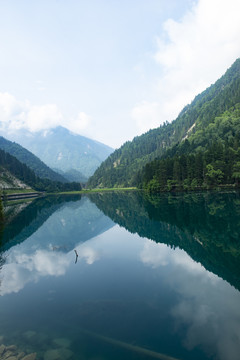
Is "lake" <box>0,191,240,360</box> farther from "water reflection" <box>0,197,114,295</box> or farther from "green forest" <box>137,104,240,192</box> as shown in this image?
"green forest" <box>137,104,240,192</box>

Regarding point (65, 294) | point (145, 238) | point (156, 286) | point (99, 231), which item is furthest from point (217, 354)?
point (99, 231)

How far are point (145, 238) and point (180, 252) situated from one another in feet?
33.4

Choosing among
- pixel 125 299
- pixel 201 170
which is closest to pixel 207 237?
pixel 125 299

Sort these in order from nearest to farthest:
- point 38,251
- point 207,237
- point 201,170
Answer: point 207,237 → point 38,251 → point 201,170

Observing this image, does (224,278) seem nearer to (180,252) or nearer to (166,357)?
(180,252)

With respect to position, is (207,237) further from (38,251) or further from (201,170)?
(201,170)

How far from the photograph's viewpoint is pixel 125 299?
59.2 feet

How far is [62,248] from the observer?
3672cm

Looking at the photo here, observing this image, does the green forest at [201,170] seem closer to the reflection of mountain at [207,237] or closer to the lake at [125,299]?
the reflection of mountain at [207,237]

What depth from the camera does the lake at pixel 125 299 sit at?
40.7 feet

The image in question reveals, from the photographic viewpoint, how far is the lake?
488 inches

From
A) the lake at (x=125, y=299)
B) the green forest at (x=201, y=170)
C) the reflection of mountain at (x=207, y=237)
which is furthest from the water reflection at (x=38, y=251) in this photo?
the green forest at (x=201, y=170)

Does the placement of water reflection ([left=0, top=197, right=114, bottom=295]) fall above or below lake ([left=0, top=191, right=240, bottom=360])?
below

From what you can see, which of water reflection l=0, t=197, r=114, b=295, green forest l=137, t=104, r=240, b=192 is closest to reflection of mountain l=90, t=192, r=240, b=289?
water reflection l=0, t=197, r=114, b=295
